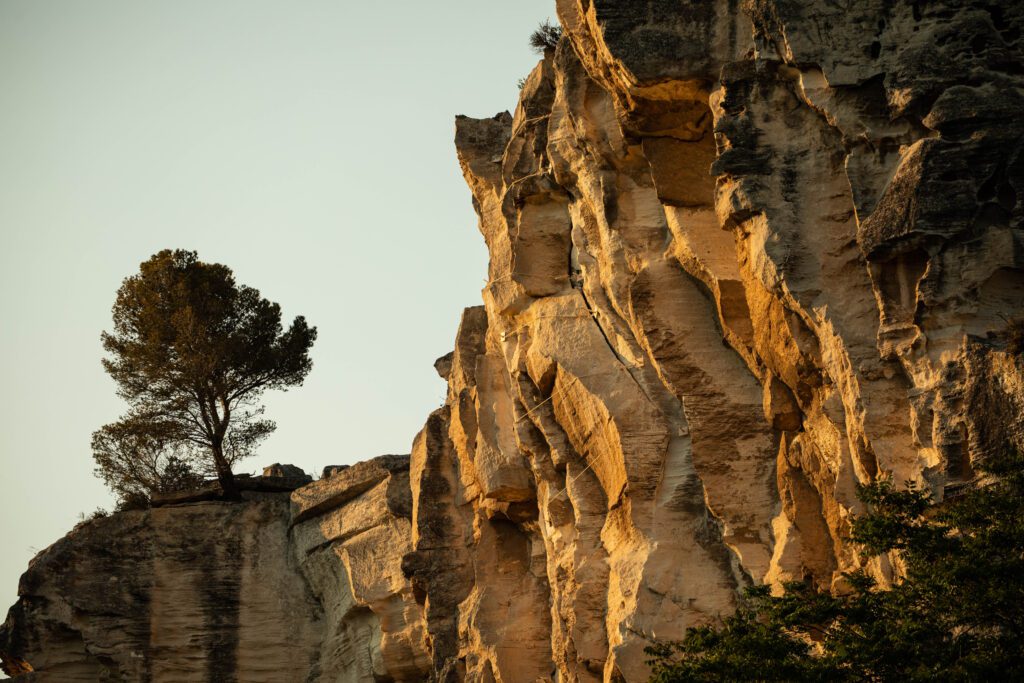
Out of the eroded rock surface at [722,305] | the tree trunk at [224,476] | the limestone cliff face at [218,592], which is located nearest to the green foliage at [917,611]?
the eroded rock surface at [722,305]

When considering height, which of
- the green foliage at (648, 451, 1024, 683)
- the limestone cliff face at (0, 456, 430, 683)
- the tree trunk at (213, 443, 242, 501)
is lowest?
the green foliage at (648, 451, 1024, 683)

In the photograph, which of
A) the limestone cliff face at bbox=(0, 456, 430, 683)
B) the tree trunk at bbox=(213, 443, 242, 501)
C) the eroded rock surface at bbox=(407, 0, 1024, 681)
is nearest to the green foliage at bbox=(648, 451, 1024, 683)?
the eroded rock surface at bbox=(407, 0, 1024, 681)

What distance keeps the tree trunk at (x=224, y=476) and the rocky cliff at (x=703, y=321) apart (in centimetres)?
620

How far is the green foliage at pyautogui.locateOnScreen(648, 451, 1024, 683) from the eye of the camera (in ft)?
62.2

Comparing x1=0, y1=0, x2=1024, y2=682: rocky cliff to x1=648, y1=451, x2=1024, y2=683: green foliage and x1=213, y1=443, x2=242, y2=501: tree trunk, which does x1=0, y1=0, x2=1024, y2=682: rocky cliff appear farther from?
x1=213, y1=443, x2=242, y2=501: tree trunk

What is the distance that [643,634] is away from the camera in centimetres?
2702

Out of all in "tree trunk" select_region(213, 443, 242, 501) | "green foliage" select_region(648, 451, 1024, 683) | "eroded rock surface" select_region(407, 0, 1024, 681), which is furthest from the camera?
"tree trunk" select_region(213, 443, 242, 501)

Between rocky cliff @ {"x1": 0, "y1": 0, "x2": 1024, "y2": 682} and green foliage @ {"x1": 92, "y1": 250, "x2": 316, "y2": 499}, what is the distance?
867 centimetres

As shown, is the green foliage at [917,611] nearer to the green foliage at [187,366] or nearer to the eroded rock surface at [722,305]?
the eroded rock surface at [722,305]

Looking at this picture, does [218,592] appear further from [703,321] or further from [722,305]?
[722,305]

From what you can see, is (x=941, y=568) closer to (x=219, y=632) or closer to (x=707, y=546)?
(x=707, y=546)

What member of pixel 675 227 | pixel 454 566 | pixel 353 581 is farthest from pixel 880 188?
pixel 353 581

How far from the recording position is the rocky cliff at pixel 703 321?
22.3m

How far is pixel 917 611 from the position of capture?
19.7 m
